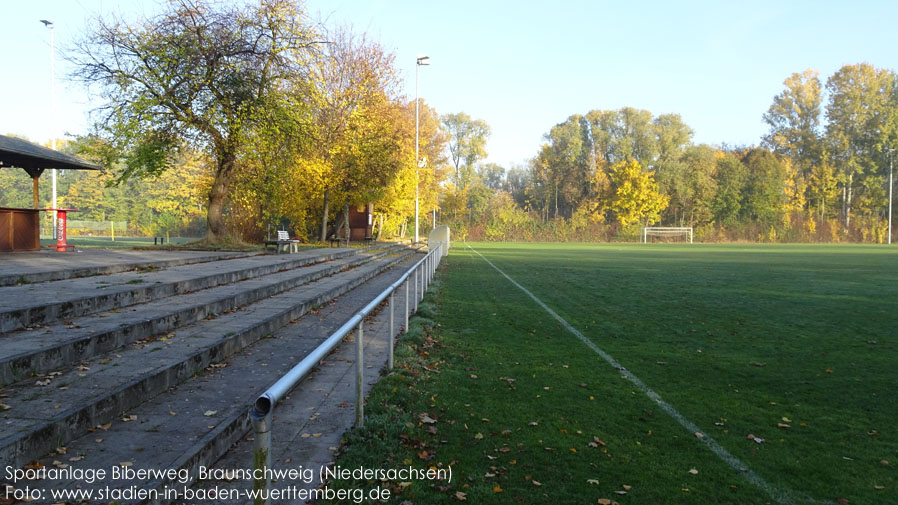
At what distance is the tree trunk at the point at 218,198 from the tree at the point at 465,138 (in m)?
58.1

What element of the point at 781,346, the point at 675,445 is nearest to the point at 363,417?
the point at 675,445

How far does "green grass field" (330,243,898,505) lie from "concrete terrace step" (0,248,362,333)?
11.7 feet

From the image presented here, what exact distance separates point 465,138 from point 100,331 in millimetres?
73773

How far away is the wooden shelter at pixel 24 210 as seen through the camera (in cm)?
1366

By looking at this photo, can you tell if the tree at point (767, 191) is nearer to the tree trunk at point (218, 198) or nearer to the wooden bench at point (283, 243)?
the wooden bench at point (283, 243)

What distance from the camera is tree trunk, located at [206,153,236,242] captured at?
1894 cm

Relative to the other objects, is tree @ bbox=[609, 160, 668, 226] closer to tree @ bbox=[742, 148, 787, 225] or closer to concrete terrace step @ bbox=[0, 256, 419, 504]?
tree @ bbox=[742, 148, 787, 225]

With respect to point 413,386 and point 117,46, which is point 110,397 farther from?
point 117,46

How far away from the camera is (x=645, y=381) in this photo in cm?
585

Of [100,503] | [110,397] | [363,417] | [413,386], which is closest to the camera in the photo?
[100,503]

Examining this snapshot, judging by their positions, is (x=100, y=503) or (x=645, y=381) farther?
(x=645, y=381)

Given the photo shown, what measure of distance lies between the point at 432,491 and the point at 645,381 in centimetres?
343

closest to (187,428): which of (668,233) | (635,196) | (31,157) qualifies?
(31,157)

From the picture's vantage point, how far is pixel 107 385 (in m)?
3.98
